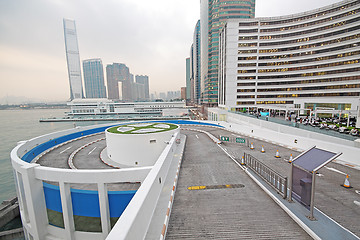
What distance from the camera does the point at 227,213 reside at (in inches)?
226

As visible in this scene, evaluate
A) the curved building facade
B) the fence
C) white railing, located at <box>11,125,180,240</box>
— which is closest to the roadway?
white railing, located at <box>11,125,180,240</box>

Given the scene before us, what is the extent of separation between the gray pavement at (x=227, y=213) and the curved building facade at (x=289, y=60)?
2137 inches

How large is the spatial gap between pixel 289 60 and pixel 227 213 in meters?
68.2

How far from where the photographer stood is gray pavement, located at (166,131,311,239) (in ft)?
15.8

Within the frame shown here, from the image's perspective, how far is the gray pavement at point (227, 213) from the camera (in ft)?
15.8

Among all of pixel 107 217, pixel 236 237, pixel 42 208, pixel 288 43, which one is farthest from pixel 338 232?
pixel 288 43

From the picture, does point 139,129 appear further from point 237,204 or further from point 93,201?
point 237,204

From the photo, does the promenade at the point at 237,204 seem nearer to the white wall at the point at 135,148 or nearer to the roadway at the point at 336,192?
the roadway at the point at 336,192

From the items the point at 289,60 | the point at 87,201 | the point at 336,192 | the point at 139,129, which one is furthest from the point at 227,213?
the point at 289,60

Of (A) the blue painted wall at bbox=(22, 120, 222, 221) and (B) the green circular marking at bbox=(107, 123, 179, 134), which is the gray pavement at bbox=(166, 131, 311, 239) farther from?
(B) the green circular marking at bbox=(107, 123, 179, 134)

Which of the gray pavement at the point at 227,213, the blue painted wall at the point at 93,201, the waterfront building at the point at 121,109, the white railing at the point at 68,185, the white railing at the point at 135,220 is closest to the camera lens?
the white railing at the point at 135,220

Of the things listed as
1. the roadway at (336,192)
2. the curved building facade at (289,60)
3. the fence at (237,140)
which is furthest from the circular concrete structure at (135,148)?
the curved building facade at (289,60)

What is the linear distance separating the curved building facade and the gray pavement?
178 feet

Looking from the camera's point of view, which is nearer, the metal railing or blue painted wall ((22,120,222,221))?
the metal railing
